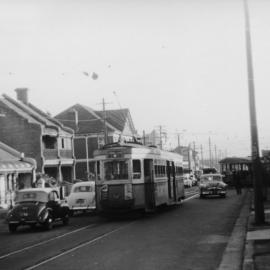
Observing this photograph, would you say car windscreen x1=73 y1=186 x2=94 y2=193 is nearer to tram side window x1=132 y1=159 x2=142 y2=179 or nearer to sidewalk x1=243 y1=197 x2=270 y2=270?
tram side window x1=132 y1=159 x2=142 y2=179

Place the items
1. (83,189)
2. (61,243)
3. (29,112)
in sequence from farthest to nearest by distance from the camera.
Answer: (29,112) → (83,189) → (61,243)

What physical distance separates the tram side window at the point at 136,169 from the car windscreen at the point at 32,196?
3.77 m

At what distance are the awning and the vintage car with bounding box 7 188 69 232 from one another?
18.9 metres

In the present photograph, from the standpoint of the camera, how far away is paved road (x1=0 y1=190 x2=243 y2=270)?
10.4 metres

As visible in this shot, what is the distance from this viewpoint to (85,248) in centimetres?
1254

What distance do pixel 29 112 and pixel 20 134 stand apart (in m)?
3.82

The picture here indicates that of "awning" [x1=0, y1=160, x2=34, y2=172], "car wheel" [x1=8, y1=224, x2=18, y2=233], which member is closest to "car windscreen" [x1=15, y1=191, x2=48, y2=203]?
"car wheel" [x1=8, y1=224, x2=18, y2=233]

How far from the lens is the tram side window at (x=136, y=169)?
2070 cm

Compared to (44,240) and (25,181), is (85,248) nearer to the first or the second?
(44,240)

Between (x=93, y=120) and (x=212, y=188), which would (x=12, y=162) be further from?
(x=93, y=120)

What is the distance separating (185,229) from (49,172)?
38258 mm

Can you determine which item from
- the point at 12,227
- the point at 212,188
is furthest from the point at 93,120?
the point at 12,227

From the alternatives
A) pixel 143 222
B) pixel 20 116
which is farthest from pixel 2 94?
pixel 143 222

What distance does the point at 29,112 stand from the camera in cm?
5459
